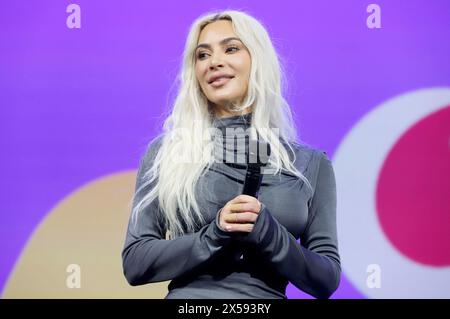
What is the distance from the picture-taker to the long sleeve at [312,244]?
1256mm

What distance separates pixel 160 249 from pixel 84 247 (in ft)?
2.47

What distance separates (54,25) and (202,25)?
0.71 meters

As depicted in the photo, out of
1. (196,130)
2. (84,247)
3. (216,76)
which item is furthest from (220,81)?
(84,247)

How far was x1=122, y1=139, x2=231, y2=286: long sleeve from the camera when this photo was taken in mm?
1260

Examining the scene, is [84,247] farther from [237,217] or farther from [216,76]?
[237,217]

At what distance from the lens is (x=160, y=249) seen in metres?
1.31

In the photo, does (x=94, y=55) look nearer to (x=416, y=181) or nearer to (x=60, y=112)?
(x=60, y=112)

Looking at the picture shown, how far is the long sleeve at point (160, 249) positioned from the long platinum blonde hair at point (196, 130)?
3 centimetres

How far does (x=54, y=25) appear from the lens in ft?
6.73

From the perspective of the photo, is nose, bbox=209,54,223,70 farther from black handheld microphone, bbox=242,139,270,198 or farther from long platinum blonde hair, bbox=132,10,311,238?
black handheld microphone, bbox=242,139,270,198

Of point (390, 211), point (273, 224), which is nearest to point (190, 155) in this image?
point (273, 224)

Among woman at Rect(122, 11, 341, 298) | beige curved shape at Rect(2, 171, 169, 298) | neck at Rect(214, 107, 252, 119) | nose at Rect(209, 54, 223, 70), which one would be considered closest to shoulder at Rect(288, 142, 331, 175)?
woman at Rect(122, 11, 341, 298)

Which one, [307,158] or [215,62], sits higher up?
[215,62]

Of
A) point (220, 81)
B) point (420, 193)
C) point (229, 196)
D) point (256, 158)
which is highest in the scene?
point (220, 81)
